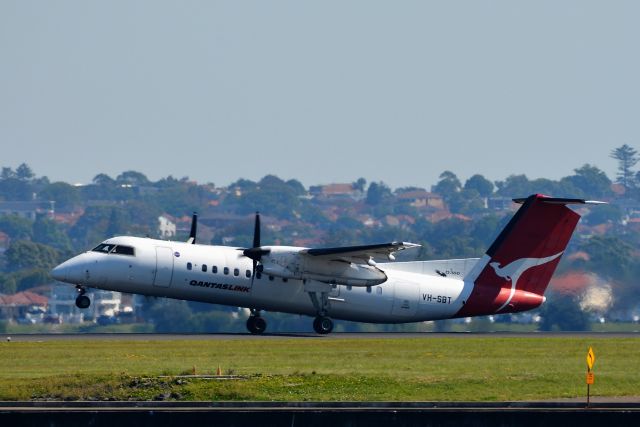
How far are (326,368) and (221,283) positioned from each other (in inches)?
421

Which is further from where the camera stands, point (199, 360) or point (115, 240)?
point (115, 240)

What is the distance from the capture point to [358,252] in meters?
47.8

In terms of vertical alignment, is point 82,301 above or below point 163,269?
below

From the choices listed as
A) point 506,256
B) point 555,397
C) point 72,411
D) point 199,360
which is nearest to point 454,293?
point 506,256

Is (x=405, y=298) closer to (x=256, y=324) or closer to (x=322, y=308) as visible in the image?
(x=322, y=308)

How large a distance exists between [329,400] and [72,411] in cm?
641

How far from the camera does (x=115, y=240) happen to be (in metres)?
48.5

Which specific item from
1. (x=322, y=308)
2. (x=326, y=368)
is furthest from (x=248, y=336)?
(x=326, y=368)

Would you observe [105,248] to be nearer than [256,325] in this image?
Yes

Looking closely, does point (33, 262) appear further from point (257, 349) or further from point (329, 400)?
point (329, 400)

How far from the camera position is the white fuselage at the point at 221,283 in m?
47.8

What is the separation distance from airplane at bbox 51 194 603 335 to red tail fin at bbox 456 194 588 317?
3 cm

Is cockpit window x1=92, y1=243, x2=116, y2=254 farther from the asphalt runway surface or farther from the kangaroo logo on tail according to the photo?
the kangaroo logo on tail
